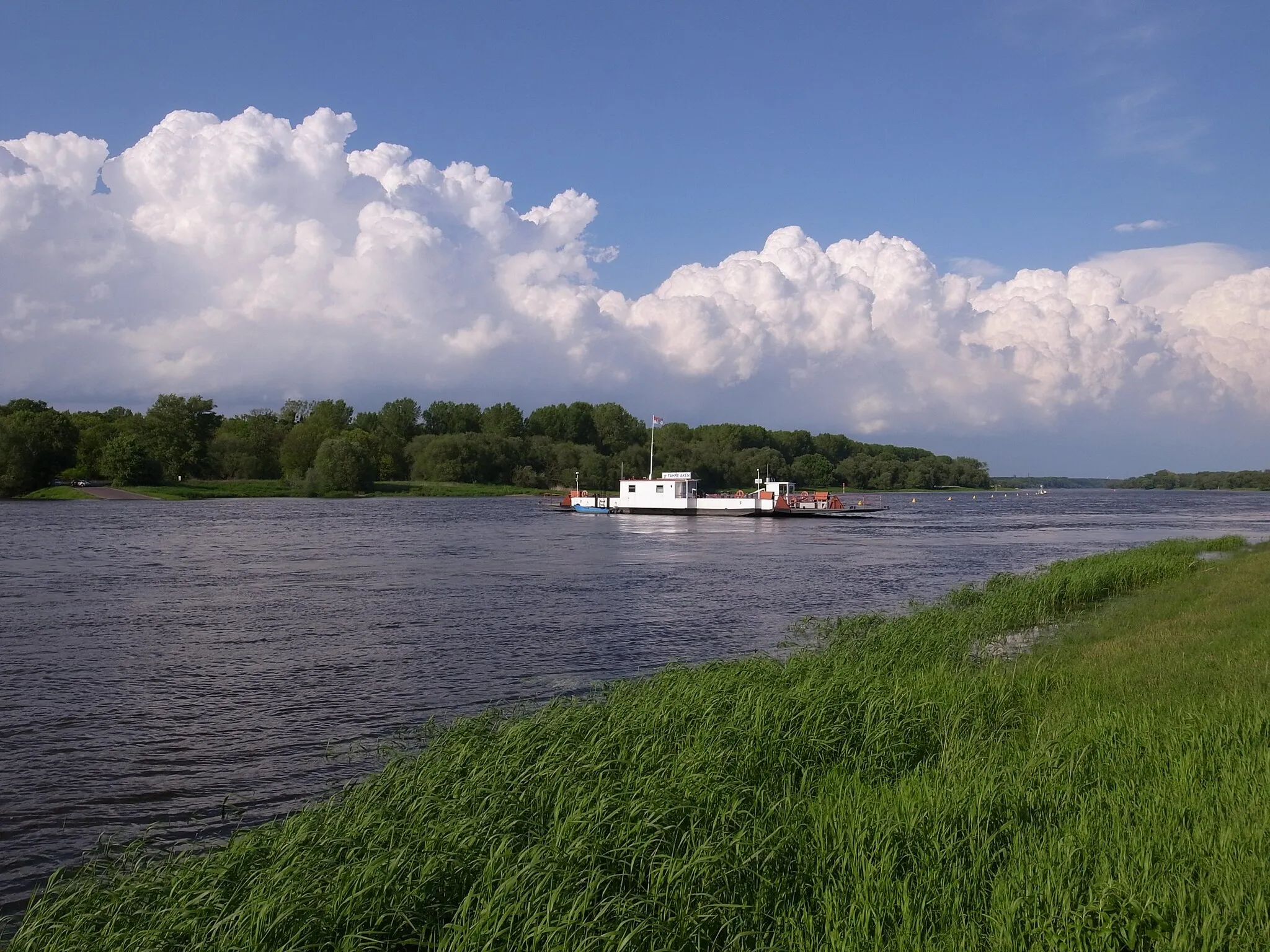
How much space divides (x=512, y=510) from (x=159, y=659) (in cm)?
8393

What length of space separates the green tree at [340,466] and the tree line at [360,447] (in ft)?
0.53

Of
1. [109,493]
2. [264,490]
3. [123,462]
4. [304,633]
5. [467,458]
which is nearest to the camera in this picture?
[304,633]

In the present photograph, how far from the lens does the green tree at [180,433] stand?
123250 mm

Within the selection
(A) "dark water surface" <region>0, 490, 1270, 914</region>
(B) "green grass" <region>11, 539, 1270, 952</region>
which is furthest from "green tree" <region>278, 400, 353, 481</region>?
(B) "green grass" <region>11, 539, 1270, 952</region>

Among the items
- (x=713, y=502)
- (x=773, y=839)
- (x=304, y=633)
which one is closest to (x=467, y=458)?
(x=713, y=502)

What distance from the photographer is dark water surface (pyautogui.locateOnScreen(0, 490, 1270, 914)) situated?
12.2 m

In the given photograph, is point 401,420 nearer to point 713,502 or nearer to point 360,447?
point 360,447

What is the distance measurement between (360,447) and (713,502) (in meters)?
62.8

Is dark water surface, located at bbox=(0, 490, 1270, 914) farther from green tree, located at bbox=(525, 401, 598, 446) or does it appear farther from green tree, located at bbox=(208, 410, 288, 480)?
green tree, located at bbox=(525, 401, 598, 446)

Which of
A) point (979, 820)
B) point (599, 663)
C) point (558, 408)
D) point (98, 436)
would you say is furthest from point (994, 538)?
point (558, 408)

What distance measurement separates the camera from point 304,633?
23.4 meters

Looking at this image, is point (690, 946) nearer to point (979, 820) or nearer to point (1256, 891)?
point (979, 820)

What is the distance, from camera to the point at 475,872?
6.94 meters

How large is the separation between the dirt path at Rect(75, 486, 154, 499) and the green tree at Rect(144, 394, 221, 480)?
9021mm
